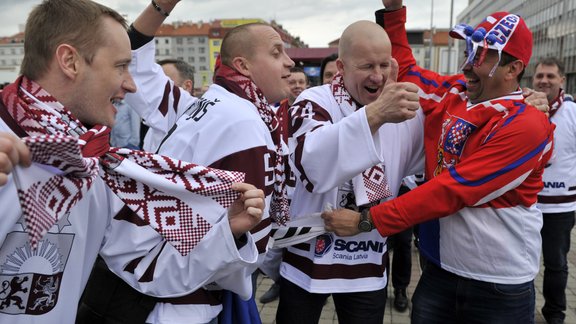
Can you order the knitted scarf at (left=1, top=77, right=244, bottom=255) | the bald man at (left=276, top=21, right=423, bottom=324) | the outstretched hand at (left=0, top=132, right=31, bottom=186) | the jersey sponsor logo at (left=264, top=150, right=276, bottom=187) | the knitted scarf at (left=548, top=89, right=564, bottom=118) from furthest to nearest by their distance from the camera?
the knitted scarf at (left=548, top=89, right=564, bottom=118) < the bald man at (left=276, top=21, right=423, bottom=324) < the jersey sponsor logo at (left=264, top=150, right=276, bottom=187) < the knitted scarf at (left=1, top=77, right=244, bottom=255) < the outstretched hand at (left=0, top=132, right=31, bottom=186)

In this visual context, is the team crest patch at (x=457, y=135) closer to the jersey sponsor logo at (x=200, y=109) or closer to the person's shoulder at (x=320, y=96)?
the person's shoulder at (x=320, y=96)

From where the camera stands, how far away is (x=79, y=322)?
5.29 ft

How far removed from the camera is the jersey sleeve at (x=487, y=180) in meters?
1.95

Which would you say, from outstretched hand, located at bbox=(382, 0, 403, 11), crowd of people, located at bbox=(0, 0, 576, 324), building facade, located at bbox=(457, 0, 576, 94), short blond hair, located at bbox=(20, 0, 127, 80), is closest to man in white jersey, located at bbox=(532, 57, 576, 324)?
crowd of people, located at bbox=(0, 0, 576, 324)

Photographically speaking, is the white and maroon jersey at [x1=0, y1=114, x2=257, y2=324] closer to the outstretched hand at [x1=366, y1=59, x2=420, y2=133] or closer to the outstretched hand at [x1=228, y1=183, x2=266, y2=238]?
the outstretched hand at [x1=228, y1=183, x2=266, y2=238]

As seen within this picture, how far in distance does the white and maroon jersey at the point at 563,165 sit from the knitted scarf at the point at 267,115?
9.33ft

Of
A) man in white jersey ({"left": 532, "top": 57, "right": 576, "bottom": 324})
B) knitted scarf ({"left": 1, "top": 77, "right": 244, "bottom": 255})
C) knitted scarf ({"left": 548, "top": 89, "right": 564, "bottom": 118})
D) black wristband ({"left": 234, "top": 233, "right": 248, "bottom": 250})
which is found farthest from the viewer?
knitted scarf ({"left": 548, "top": 89, "right": 564, "bottom": 118})

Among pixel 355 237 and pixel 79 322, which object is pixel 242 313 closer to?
pixel 79 322

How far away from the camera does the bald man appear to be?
215cm

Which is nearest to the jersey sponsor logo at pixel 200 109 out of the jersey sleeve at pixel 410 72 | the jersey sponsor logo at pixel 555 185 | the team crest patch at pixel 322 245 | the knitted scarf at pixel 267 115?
the knitted scarf at pixel 267 115

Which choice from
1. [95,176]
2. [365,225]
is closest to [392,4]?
[365,225]

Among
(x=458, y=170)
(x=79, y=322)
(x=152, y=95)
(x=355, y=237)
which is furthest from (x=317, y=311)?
(x=152, y=95)

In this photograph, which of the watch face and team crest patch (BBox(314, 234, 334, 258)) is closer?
the watch face

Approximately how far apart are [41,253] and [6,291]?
0.13 meters
